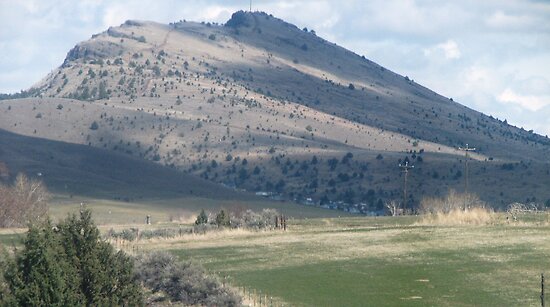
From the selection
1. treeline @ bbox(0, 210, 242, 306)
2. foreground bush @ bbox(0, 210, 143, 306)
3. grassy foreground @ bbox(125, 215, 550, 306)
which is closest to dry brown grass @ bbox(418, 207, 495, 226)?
grassy foreground @ bbox(125, 215, 550, 306)

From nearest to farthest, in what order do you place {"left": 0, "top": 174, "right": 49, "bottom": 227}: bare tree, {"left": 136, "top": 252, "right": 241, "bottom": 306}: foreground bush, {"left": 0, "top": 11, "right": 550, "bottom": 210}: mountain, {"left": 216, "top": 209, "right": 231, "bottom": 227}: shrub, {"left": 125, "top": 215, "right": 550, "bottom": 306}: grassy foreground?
{"left": 136, "top": 252, "right": 241, "bottom": 306}: foreground bush
{"left": 125, "top": 215, "right": 550, "bottom": 306}: grassy foreground
{"left": 216, "top": 209, "right": 231, "bottom": 227}: shrub
{"left": 0, "top": 174, "right": 49, "bottom": 227}: bare tree
{"left": 0, "top": 11, "right": 550, "bottom": 210}: mountain

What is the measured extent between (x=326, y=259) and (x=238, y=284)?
301 inches

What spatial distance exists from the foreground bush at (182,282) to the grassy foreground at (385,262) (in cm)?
204

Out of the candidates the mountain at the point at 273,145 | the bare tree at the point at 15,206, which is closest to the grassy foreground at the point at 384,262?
the bare tree at the point at 15,206

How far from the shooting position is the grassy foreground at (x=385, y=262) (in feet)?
130

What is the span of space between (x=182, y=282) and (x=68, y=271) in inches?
402

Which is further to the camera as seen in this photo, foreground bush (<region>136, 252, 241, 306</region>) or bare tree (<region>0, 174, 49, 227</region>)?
bare tree (<region>0, 174, 49, 227</region>)

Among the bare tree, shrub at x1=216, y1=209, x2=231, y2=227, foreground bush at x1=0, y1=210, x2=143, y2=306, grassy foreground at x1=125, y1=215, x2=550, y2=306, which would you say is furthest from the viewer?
the bare tree

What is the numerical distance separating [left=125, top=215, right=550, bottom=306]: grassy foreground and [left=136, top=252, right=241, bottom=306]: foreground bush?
80.3 inches

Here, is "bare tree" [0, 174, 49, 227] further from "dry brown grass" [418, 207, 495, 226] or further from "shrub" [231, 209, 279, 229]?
"dry brown grass" [418, 207, 495, 226]

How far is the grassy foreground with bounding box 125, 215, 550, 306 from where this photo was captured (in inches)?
1563

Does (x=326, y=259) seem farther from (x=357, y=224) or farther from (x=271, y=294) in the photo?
(x=357, y=224)

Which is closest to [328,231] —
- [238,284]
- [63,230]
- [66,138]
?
[238,284]

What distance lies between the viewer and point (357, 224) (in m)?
76.2
